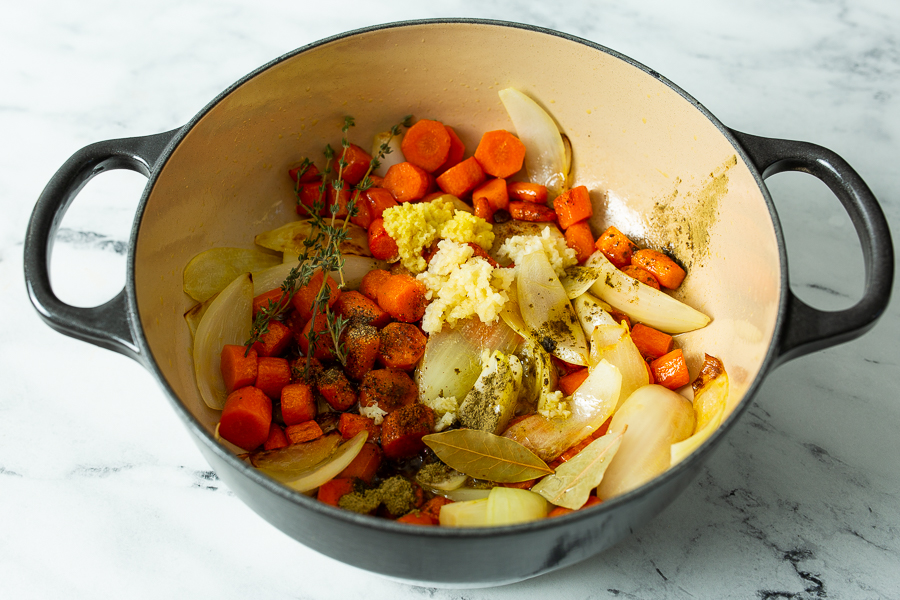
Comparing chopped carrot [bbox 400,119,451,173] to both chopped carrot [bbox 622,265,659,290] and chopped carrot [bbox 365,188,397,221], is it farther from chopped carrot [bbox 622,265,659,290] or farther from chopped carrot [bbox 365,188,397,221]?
chopped carrot [bbox 622,265,659,290]

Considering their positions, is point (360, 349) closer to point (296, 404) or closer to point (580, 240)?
point (296, 404)

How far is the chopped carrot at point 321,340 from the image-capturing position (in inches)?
57.6

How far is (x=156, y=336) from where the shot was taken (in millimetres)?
1260

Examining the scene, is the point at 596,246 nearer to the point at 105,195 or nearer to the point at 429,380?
the point at 429,380

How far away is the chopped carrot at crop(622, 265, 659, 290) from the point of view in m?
1.58

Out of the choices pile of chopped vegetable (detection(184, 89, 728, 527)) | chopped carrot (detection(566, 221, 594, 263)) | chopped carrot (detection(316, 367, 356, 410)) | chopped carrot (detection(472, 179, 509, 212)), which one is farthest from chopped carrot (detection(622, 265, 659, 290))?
chopped carrot (detection(316, 367, 356, 410))

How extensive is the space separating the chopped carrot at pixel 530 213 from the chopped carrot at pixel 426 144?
222 millimetres

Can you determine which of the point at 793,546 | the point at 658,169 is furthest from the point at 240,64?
the point at 793,546

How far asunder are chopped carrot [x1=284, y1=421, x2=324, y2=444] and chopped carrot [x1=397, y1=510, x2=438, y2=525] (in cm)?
27

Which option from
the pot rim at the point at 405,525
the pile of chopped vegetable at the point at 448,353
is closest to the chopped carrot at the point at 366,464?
the pile of chopped vegetable at the point at 448,353

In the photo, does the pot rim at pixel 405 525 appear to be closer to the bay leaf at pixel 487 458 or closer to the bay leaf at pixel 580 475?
the bay leaf at pixel 580 475

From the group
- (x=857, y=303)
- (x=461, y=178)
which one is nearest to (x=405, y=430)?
(x=461, y=178)

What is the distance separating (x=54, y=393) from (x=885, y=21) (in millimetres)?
2642

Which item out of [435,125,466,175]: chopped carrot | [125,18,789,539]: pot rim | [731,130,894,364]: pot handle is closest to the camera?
[125,18,789,539]: pot rim
